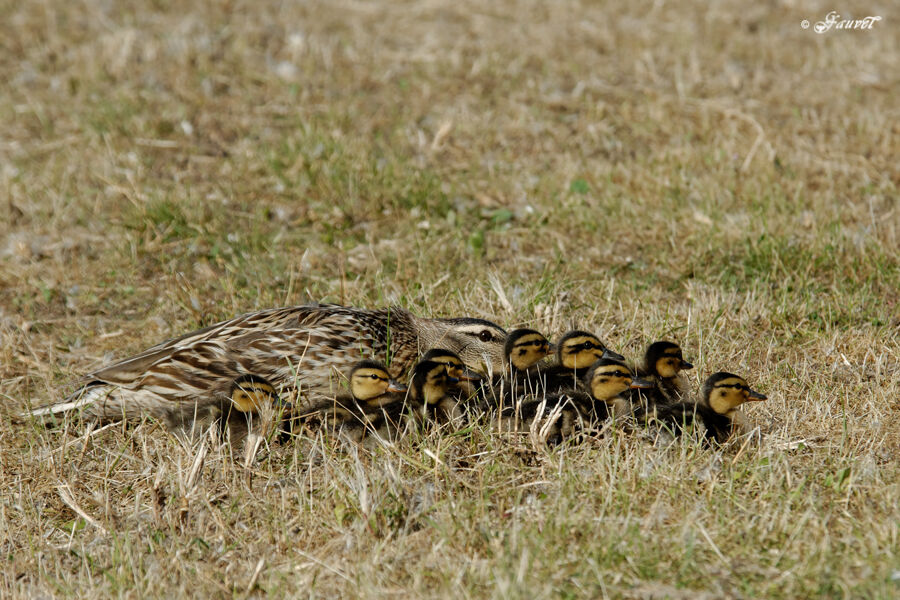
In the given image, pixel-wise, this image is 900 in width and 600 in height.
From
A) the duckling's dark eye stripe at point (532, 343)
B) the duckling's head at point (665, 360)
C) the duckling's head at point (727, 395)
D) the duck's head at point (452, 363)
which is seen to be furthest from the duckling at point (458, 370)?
the duckling's head at point (727, 395)

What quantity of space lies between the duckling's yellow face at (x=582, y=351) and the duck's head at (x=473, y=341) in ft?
1.38

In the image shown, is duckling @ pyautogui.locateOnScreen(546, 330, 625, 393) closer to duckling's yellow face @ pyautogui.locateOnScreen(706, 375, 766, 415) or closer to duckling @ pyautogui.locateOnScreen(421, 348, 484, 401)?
duckling @ pyautogui.locateOnScreen(421, 348, 484, 401)

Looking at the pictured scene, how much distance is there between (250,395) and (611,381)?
1.90 meters

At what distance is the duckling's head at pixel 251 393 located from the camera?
536 centimetres

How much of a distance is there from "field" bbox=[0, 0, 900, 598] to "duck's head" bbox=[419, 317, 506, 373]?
64 centimetres

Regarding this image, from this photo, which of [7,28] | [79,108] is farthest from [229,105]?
[7,28]

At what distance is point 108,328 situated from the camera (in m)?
7.27

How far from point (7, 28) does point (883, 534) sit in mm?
10978

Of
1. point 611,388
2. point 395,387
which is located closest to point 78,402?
point 395,387

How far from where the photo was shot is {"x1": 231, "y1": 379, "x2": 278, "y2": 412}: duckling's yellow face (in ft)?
17.6

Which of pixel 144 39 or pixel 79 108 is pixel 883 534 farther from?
pixel 144 39

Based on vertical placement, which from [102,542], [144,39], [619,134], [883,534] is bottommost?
[102,542]

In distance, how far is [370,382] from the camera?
A: 17.9ft

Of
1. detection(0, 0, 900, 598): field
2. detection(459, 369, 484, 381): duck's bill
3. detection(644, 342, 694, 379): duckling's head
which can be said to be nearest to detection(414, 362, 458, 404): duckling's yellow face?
detection(459, 369, 484, 381): duck's bill
